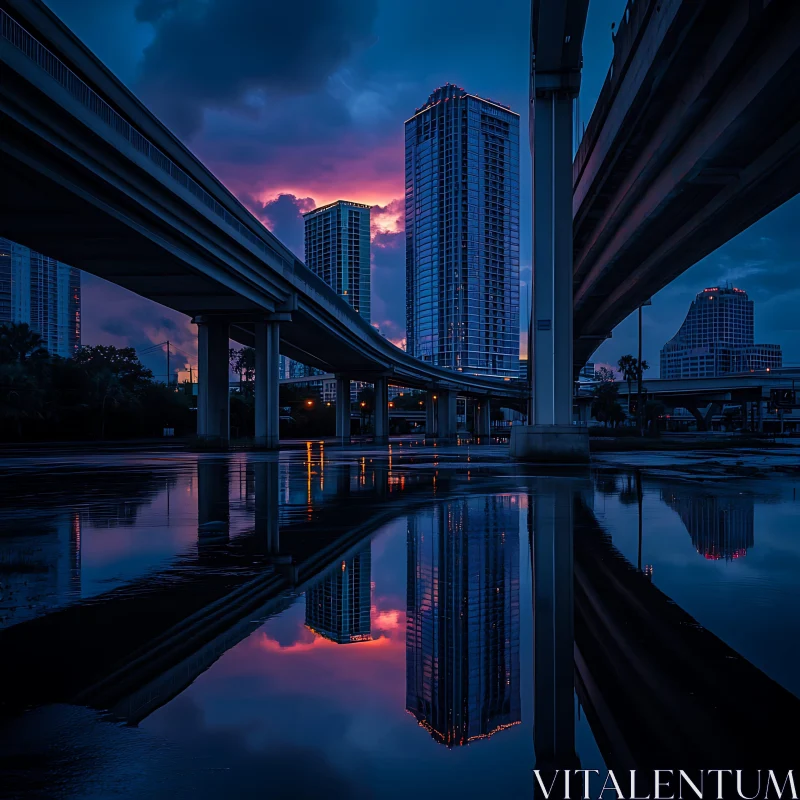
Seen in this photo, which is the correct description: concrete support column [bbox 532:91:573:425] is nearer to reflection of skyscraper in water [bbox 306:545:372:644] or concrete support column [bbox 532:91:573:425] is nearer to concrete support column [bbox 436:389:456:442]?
reflection of skyscraper in water [bbox 306:545:372:644]

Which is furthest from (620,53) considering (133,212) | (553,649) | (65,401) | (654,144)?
(65,401)

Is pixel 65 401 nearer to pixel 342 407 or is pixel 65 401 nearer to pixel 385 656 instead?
pixel 342 407

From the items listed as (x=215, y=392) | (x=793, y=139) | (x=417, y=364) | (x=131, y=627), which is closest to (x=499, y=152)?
(x=417, y=364)

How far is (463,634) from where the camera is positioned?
Result: 183 inches

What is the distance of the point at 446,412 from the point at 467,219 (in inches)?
3602

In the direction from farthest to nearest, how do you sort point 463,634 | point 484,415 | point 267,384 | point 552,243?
point 484,415, point 267,384, point 552,243, point 463,634

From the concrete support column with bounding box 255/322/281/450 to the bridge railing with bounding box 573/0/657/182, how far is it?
85.3ft

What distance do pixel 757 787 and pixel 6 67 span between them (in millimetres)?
21870

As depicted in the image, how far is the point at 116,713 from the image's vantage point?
3.29 meters

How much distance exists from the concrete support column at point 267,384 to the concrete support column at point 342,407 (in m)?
38.0

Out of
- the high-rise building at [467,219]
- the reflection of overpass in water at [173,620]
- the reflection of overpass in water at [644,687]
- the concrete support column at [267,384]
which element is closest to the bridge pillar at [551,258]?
the reflection of overpass in water at [173,620]

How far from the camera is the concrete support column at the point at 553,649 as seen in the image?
3.04 m

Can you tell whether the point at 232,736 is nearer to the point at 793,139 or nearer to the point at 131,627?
the point at 131,627

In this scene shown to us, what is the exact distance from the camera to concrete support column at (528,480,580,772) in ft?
9.98
